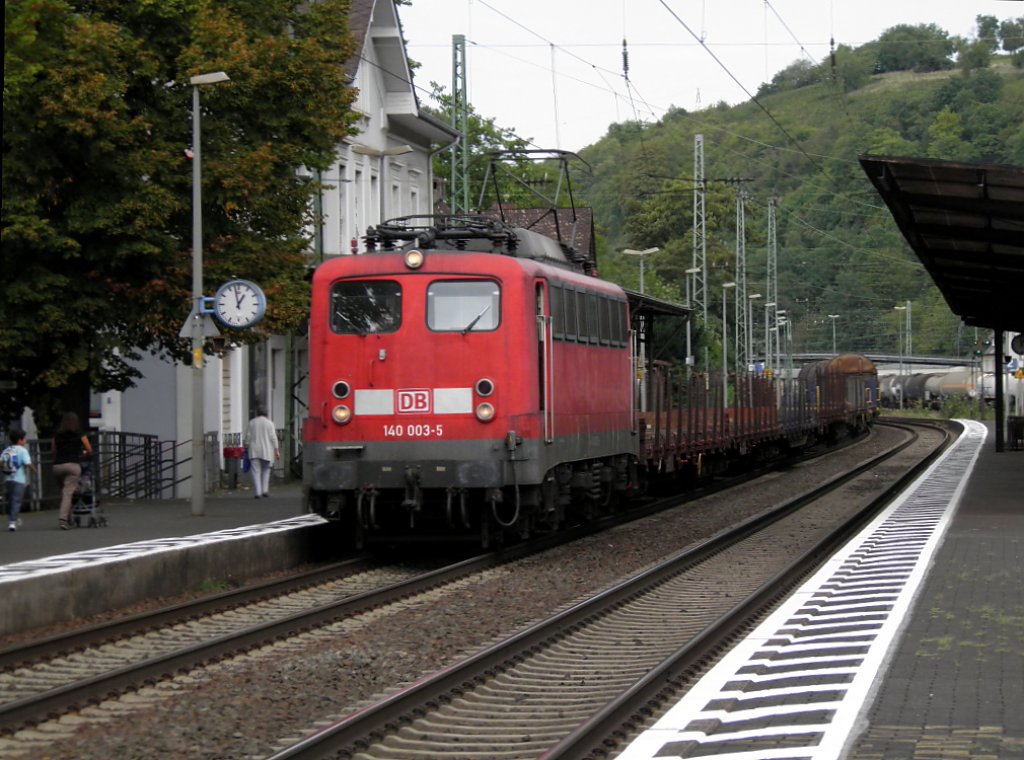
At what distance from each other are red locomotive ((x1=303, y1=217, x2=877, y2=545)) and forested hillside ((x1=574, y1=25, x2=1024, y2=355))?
62.5 m

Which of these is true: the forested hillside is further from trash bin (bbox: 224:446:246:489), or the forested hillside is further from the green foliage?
trash bin (bbox: 224:446:246:489)

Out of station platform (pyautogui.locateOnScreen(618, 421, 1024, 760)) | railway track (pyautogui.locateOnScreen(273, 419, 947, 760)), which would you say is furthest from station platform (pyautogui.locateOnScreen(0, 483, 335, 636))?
station platform (pyautogui.locateOnScreen(618, 421, 1024, 760))

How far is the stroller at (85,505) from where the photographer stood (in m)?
19.8

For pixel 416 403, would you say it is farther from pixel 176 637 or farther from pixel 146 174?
pixel 146 174

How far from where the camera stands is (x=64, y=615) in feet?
44.2

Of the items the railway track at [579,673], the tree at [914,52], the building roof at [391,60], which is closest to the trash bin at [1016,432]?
the building roof at [391,60]

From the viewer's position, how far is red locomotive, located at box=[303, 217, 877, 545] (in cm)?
1688

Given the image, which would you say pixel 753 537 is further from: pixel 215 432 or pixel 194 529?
pixel 215 432

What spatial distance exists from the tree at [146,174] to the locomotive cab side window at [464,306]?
25.0 ft

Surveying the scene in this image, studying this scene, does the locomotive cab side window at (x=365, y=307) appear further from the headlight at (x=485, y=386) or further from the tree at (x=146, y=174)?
the tree at (x=146, y=174)

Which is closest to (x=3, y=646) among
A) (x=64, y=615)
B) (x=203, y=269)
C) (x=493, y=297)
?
(x=64, y=615)

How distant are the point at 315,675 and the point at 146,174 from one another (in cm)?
1466

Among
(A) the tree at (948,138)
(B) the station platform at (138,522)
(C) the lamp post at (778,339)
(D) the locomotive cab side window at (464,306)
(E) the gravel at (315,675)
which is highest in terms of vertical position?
(A) the tree at (948,138)

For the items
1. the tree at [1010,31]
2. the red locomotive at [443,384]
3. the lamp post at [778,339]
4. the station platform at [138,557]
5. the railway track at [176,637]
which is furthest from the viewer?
the tree at [1010,31]
